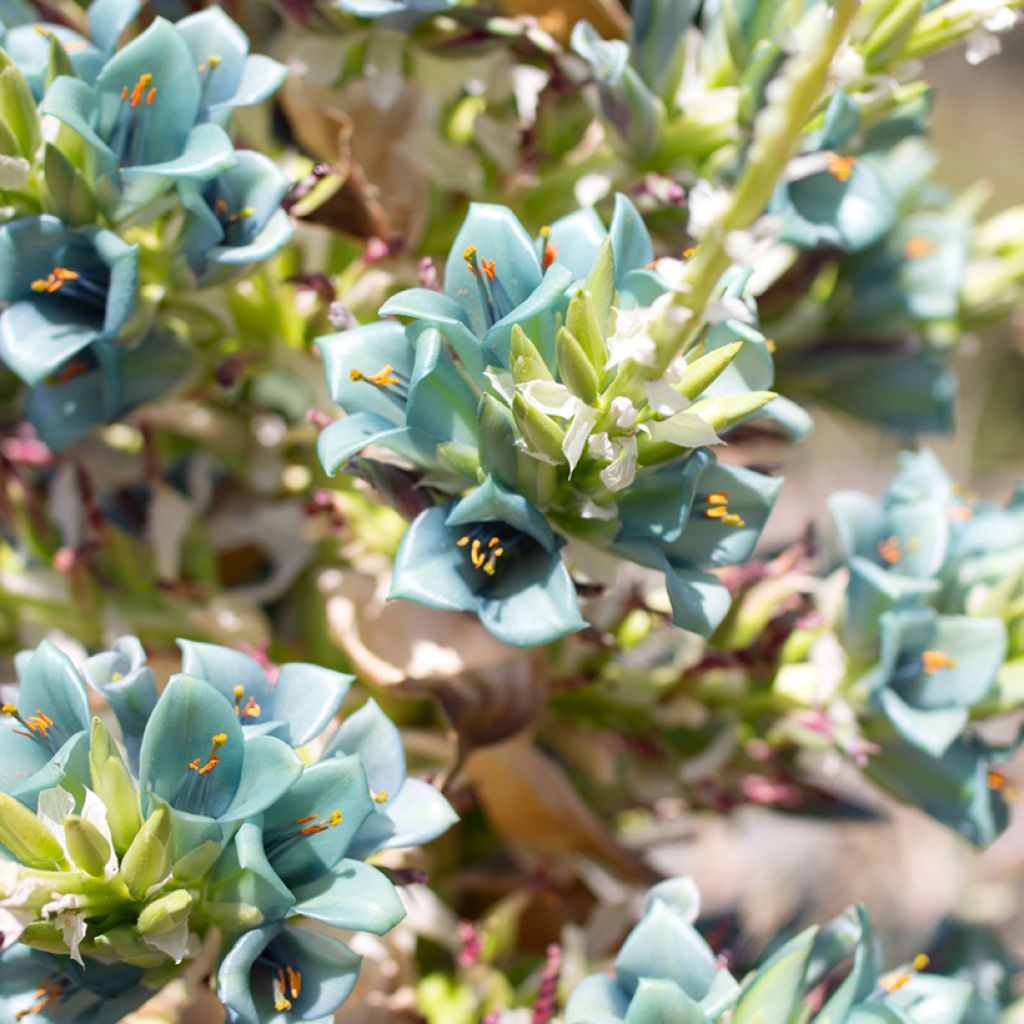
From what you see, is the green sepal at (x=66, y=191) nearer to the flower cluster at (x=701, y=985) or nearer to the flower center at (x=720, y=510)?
the flower center at (x=720, y=510)

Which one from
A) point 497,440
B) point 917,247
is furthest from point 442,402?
point 917,247

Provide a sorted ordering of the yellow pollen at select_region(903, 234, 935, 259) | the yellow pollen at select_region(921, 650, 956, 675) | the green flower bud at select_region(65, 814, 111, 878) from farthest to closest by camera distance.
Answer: the yellow pollen at select_region(903, 234, 935, 259), the yellow pollen at select_region(921, 650, 956, 675), the green flower bud at select_region(65, 814, 111, 878)

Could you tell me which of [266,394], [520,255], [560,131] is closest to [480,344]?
[520,255]

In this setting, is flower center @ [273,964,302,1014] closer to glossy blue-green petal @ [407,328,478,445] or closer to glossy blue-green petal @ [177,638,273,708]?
glossy blue-green petal @ [177,638,273,708]

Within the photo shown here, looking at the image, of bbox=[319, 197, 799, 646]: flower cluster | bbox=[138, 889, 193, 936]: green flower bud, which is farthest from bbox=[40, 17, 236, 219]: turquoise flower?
bbox=[138, 889, 193, 936]: green flower bud

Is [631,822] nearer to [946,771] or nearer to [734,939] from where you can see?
[734,939]

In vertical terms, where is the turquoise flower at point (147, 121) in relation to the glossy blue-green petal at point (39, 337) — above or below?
above

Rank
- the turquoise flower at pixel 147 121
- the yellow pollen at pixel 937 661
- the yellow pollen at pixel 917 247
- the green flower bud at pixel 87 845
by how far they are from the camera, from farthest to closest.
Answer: the yellow pollen at pixel 917 247 < the yellow pollen at pixel 937 661 < the turquoise flower at pixel 147 121 < the green flower bud at pixel 87 845

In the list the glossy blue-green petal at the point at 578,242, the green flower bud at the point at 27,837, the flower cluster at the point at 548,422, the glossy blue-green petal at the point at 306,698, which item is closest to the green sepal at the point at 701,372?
the flower cluster at the point at 548,422
